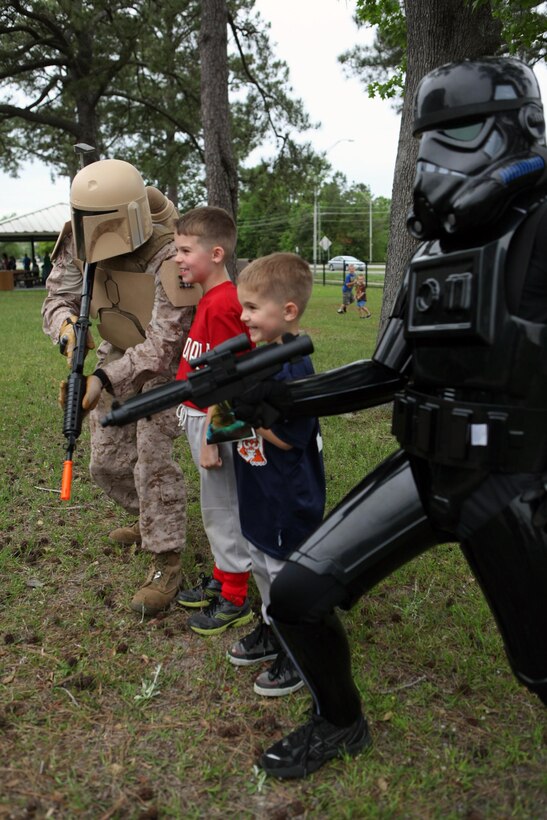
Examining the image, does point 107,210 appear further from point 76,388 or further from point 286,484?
point 286,484

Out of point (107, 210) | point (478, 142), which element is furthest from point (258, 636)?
point (478, 142)

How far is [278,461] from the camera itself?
2781mm

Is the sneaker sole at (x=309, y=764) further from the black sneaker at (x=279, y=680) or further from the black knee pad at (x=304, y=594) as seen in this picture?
the black knee pad at (x=304, y=594)

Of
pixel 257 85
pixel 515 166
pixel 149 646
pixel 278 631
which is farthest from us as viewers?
pixel 257 85

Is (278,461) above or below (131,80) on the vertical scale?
below

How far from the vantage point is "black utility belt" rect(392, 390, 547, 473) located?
195cm

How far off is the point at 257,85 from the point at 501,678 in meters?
16.1

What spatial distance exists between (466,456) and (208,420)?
1.24m

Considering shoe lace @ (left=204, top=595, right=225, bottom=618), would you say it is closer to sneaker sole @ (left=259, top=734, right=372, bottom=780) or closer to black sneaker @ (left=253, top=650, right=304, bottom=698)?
black sneaker @ (left=253, top=650, right=304, bottom=698)

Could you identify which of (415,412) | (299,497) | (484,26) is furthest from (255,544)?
(484,26)

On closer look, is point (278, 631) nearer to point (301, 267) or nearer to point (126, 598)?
point (301, 267)

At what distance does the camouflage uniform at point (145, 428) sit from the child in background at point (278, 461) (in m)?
0.69

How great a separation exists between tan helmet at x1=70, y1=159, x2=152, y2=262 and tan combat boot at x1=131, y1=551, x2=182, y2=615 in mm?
1464

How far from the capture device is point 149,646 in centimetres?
323
